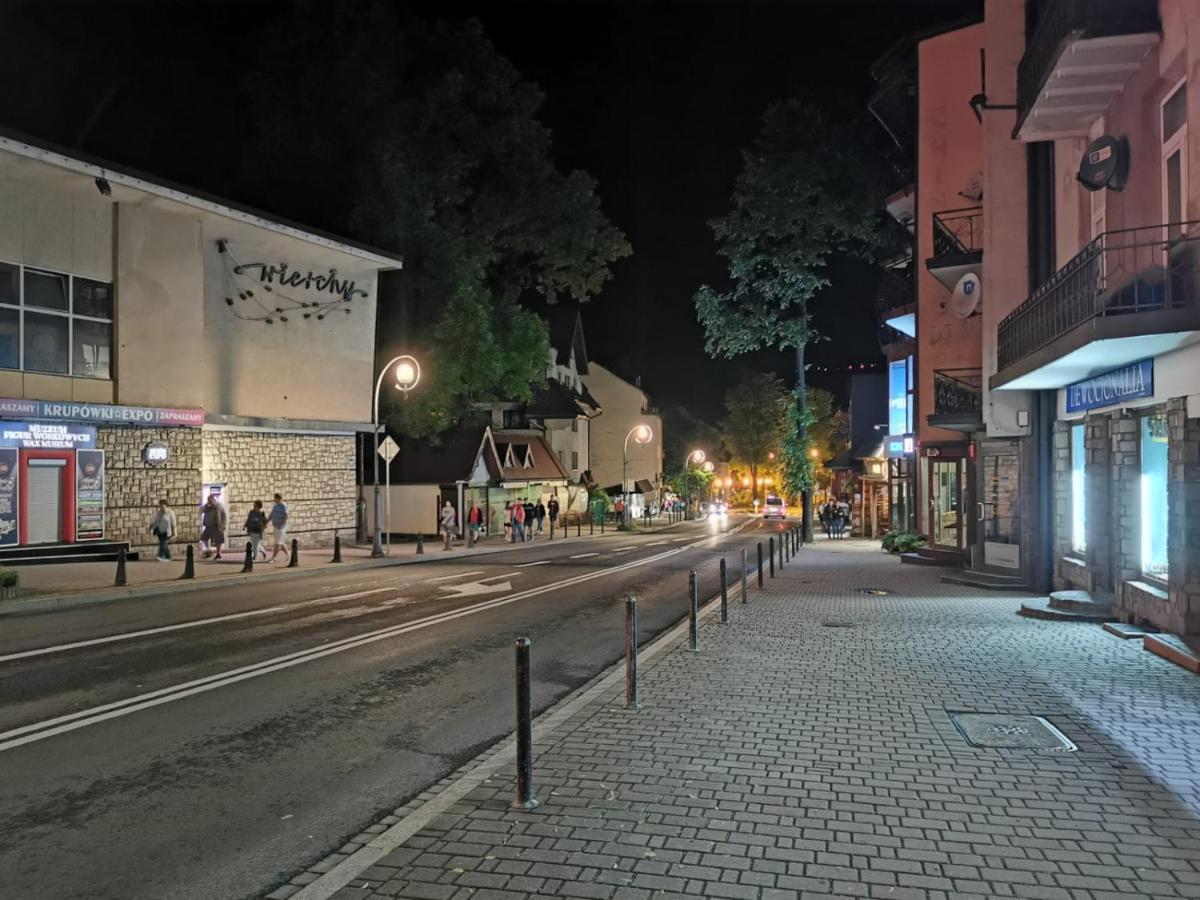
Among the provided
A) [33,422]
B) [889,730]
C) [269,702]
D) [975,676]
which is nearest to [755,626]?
[975,676]

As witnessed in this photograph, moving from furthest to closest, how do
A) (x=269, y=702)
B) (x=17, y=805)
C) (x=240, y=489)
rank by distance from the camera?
(x=240, y=489) → (x=269, y=702) → (x=17, y=805)

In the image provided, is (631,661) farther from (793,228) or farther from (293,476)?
(793,228)

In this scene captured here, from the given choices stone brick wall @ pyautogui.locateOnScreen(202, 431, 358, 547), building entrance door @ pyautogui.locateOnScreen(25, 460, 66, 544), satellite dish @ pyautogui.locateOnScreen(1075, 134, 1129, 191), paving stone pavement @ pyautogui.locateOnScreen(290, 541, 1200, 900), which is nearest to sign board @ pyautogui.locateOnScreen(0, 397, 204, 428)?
building entrance door @ pyautogui.locateOnScreen(25, 460, 66, 544)

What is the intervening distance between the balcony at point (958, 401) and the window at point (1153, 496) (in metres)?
7.45

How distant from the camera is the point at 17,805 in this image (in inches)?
209

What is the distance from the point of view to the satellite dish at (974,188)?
2303cm

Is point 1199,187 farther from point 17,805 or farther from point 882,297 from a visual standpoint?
point 882,297

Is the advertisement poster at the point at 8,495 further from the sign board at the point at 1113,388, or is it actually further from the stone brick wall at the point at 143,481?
the sign board at the point at 1113,388

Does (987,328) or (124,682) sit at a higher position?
(987,328)

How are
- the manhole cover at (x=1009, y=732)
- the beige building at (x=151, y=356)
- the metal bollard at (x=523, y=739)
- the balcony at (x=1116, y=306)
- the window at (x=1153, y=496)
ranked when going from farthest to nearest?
the beige building at (x=151, y=356) → the window at (x=1153, y=496) → the balcony at (x=1116, y=306) → the manhole cover at (x=1009, y=732) → the metal bollard at (x=523, y=739)

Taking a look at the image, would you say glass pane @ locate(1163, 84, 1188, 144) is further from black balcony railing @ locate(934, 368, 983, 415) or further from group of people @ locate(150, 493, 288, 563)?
group of people @ locate(150, 493, 288, 563)

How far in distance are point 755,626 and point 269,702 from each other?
21.2ft

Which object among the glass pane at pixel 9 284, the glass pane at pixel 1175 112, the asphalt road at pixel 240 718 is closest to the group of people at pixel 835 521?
the asphalt road at pixel 240 718

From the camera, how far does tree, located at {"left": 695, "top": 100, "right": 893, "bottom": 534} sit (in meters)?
34.9
